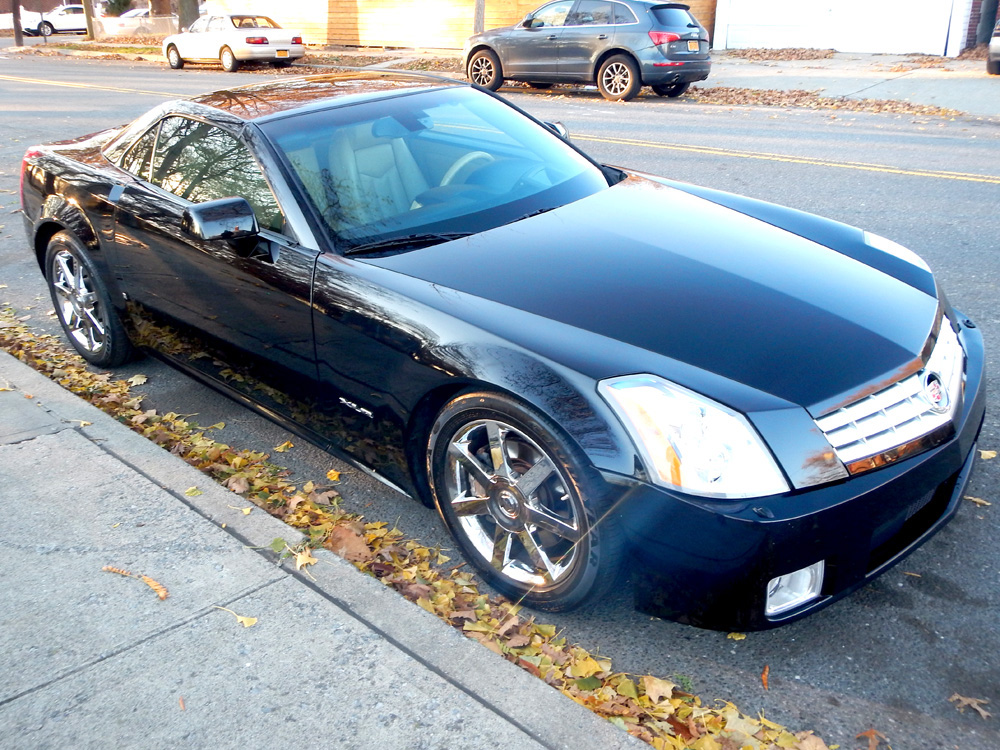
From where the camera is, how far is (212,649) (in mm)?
2779

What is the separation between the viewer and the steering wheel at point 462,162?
12.6 feet

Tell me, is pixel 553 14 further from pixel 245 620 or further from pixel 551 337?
pixel 245 620

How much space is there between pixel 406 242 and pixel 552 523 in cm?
124

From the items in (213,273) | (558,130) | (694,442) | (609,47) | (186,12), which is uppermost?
(186,12)

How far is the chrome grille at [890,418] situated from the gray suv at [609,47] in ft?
43.2

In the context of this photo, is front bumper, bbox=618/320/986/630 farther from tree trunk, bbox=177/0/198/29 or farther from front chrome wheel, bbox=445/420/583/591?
tree trunk, bbox=177/0/198/29

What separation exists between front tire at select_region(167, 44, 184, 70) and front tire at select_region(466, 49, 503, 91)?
39.4ft

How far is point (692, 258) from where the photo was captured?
332cm

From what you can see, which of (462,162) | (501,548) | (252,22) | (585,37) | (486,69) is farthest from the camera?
(252,22)

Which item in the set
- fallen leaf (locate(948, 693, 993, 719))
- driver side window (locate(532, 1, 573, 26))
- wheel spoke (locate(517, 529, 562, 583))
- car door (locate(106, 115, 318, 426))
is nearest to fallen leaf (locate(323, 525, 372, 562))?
car door (locate(106, 115, 318, 426))

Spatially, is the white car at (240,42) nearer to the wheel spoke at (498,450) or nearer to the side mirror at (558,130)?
the side mirror at (558,130)

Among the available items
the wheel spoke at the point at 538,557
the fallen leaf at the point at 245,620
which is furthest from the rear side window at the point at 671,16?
the fallen leaf at the point at 245,620

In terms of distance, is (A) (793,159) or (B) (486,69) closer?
(A) (793,159)

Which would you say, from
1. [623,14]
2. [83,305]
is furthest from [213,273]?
[623,14]
